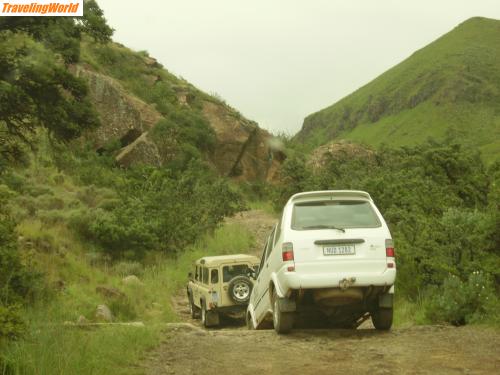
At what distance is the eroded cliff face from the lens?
38.5m

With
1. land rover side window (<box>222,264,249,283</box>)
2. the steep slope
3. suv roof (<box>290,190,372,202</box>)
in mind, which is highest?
the steep slope

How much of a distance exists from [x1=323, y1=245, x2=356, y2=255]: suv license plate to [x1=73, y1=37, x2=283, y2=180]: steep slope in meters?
28.4

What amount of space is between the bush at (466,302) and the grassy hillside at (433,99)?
76.8 meters

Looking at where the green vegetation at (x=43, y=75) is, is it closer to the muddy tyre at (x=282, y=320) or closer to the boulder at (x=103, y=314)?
the boulder at (x=103, y=314)

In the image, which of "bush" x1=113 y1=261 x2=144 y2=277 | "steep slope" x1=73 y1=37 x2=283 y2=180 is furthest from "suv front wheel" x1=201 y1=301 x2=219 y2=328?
"steep slope" x1=73 y1=37 x2=283 y2=180

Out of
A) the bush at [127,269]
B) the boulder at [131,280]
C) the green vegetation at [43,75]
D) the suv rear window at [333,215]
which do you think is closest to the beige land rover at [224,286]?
the boulder at [131,280]

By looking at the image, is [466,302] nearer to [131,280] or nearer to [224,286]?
[224,286]

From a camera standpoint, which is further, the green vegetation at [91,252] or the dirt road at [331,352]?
the dirt road at [331,352]

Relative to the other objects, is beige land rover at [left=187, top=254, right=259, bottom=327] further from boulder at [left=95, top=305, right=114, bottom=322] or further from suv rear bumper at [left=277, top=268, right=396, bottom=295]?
suv rear bumper at [left=277, top=268, right=396, bottom=295]

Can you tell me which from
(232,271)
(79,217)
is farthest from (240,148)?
(232,271)

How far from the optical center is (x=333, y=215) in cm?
977

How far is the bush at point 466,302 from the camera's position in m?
10.5

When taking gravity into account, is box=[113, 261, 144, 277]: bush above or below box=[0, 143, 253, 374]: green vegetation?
below

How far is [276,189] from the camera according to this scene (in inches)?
1591
